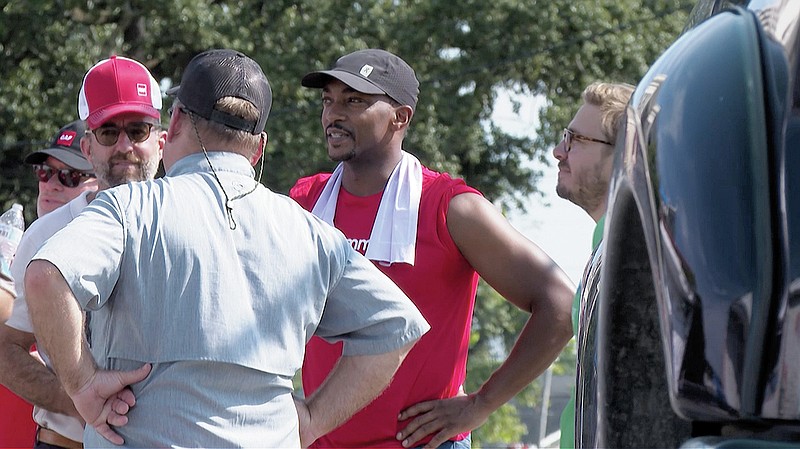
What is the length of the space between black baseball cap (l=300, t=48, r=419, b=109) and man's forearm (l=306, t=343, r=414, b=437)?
127 cm

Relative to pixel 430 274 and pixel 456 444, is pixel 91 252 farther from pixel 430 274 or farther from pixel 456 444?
pixel 456 444

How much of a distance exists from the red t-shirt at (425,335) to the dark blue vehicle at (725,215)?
6.70ft

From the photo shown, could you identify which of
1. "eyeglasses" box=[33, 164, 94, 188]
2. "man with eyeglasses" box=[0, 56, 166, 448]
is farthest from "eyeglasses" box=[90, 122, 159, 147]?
"eyeglasses" box=[33, 164, 94, 188]

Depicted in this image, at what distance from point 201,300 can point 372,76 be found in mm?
1586

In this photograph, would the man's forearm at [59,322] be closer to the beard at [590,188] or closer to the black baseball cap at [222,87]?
the black baseball cap at [222,87]

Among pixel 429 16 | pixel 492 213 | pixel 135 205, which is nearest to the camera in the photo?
pixel 135 205

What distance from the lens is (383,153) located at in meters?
3.87

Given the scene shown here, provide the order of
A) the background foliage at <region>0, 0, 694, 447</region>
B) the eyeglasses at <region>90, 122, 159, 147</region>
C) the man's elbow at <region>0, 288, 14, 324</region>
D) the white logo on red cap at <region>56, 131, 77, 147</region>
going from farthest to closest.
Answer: the background foliage at <region>0, 0, 694, 447</region>, the white logo on red cap at <region>56, 131, 77, 147</region>, the eyeglasses at <region>90, 122, 159, 147</region>, the man's elbow at <region>0, 288, 14, 324</region>

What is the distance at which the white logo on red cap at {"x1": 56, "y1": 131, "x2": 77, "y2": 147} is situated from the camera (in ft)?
16.3

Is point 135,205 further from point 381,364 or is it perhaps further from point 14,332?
point 14,332

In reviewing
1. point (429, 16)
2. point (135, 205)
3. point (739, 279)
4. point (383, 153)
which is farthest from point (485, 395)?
point (429, 16)

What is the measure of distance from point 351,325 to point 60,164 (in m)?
2.44

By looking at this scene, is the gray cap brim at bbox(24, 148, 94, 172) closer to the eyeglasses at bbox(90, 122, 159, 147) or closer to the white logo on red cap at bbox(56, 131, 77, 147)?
the white logo on red cap at bbox(56, 131, 77, 147)

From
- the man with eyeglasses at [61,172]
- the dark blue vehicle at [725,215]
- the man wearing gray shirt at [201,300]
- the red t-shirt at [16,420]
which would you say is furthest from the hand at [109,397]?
the man with eyeglasses at [61,172]
